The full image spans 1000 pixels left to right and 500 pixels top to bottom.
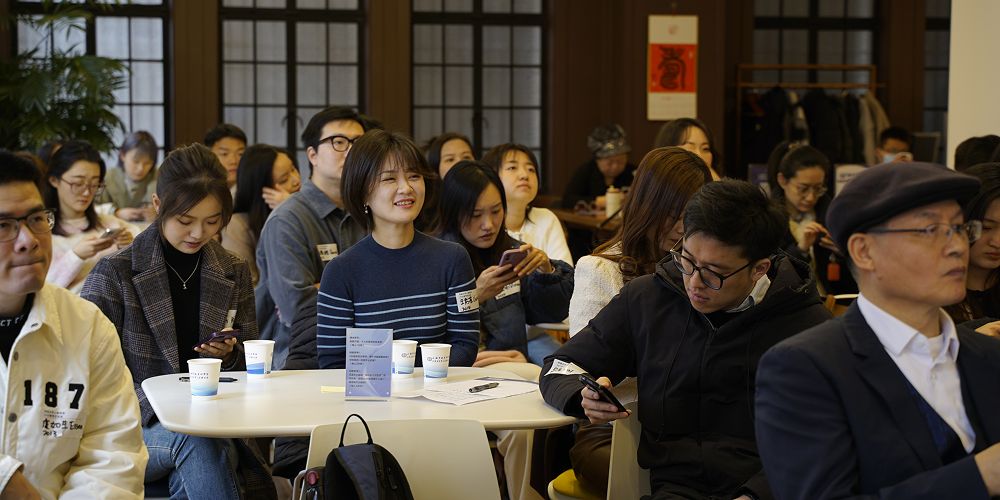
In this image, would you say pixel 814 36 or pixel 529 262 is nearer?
pixel 529 262

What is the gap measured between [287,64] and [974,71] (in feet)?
24.0

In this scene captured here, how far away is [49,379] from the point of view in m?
2.53

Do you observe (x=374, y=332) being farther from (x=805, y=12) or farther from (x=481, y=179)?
(x=805, y=12)

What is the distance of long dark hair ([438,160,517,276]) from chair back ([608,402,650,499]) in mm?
1632

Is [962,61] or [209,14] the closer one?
[962,61]

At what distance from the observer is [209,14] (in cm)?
1088

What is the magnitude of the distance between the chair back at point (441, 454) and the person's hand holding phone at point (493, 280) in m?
1.43

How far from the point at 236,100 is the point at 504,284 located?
7633 millimetres

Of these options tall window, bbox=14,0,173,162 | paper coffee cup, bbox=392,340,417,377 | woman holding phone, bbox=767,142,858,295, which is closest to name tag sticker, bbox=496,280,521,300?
paper coffee cup, bbox=392,340,417,377

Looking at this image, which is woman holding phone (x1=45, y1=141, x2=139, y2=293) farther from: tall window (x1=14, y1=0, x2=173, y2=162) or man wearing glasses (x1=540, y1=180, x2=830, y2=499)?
tall window (x1=14, y1=0, x2=173, y2=162)

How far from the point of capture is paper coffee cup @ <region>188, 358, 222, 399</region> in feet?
10.2

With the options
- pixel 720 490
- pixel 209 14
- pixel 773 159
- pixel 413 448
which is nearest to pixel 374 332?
pixel 413 448

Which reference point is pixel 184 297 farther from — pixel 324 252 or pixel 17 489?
pixel 17 489

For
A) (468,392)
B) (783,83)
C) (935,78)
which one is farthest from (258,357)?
(935,78)
